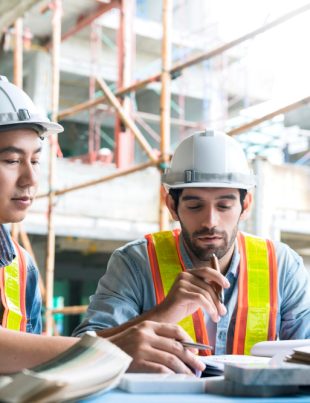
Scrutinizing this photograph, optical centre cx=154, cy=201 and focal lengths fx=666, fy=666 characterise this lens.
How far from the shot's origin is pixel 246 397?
3.41 ft

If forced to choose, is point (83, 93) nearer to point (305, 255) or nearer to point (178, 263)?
point (305, 255)

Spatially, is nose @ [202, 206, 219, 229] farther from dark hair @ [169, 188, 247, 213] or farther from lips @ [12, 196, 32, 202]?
lips @ [12, 196, 32, 202]

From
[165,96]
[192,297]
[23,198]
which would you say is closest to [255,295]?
[192,297]

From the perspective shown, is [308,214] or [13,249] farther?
[308,214]

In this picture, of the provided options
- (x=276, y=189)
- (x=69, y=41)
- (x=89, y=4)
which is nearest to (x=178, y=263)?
(x=276, y=189)

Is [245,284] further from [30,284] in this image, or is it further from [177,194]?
[30,284]

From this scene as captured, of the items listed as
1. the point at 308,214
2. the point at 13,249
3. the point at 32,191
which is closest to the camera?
the point at 32,191

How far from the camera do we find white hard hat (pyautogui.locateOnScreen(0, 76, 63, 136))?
7.05 ft

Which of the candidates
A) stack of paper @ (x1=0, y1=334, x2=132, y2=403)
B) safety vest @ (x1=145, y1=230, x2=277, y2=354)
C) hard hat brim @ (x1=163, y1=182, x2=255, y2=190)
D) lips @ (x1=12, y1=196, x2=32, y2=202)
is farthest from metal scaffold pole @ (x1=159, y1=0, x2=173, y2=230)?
stack of paper @ (x1=0, y1=334, x2=132, y2=403)

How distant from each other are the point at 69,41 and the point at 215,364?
519 inches

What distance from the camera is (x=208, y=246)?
8.09 feet

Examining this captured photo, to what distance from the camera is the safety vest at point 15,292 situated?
2.33 m

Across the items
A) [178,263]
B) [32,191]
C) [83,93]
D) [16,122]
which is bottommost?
[178,263]

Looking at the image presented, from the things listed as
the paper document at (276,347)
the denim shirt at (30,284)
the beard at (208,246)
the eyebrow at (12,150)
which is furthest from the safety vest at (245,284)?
the eyebrow at (12,150)
